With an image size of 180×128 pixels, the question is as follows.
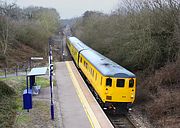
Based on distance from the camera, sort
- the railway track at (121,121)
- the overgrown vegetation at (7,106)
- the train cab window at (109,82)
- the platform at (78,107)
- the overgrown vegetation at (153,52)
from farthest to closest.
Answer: the overgrown vegetation at (153,52) < the train cab window at (109,82) < the railway track at (121,121) < the platform at (78,107) < the overgrown vegetation at (7,106)

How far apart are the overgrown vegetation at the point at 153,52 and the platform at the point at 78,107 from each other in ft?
11.3

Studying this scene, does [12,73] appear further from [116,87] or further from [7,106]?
[116,87]

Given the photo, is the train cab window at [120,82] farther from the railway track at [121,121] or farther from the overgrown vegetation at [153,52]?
the overgrown vegetation at [153,52]

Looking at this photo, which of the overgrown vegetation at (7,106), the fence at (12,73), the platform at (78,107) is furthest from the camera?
the fence at (12,73)

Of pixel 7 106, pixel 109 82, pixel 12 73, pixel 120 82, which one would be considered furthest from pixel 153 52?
pixel 12 73

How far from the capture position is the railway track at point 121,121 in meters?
17.0

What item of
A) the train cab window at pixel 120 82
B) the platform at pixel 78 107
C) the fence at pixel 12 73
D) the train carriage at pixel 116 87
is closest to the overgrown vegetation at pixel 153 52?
the train carriage at pixel 116 87

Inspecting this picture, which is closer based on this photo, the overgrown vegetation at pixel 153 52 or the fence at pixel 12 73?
the overgrown vegetation at pixel 153 52

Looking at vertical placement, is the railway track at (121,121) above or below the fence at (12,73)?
below

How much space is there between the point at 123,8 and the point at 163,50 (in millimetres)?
12069

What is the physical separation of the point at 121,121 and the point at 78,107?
97.2 inches

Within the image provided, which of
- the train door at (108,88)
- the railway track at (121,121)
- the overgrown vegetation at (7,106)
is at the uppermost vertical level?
the train door at (108,88)

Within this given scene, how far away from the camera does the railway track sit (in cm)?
1700

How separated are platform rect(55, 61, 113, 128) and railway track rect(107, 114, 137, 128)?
1.16m
